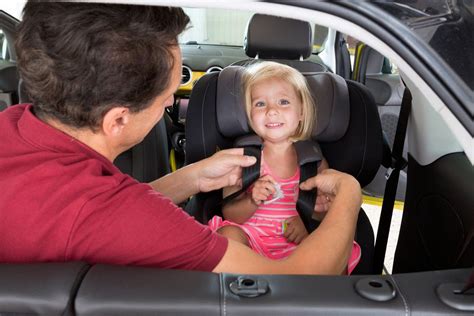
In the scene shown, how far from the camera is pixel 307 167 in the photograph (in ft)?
6.29

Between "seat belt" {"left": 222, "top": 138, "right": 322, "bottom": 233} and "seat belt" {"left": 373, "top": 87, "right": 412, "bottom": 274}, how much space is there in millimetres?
288

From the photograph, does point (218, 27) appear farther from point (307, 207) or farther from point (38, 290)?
point (38, 290)

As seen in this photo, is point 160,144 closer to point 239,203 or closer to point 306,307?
point 239,203

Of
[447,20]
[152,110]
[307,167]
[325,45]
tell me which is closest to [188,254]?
[152,110]

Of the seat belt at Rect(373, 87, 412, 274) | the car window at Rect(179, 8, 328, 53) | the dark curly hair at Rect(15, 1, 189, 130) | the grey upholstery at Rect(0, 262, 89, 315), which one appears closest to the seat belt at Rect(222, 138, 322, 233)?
the seat belt at Rect(373, 87, 412, 274)

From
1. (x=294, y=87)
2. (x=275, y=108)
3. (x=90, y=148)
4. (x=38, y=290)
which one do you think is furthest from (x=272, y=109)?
(x=38, y=290)

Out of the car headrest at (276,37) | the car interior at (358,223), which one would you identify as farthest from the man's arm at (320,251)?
the car headrest at (276,37)

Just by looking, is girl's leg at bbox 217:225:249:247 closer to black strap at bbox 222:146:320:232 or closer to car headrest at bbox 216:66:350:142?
black strap at bbox 222:146:320:232

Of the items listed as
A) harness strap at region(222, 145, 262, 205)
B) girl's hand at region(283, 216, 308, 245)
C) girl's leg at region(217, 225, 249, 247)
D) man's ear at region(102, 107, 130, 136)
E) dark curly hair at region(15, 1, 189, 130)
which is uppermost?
dark curly hair at region(15, 1, 189, 130)

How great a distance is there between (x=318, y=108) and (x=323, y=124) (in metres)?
0.07

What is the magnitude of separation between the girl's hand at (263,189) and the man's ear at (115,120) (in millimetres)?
852

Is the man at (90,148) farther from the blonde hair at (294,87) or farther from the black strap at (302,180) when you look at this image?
the blonde hair at (294,87)

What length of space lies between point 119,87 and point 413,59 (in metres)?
0.58

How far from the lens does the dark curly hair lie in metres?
0.95
